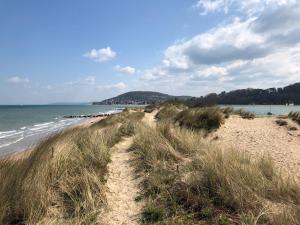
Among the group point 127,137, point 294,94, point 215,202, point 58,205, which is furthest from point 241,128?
point 294,94

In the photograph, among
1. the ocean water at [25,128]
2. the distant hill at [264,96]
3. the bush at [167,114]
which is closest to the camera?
the ocean water at [25,128]

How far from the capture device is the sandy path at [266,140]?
29.8ft

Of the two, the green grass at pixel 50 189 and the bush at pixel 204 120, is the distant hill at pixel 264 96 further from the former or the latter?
the green grass at pixel 50 189

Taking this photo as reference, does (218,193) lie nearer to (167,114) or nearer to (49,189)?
(49,189)

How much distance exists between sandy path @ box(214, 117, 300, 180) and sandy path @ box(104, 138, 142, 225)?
3.08m

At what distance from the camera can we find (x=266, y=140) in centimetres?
1266

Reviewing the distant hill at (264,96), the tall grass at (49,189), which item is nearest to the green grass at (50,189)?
the tall grass at (49,189)

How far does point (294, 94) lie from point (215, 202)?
8724 centimetres

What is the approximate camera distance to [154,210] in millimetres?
4492

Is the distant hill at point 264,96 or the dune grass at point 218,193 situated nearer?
the dune grass at point 218,193

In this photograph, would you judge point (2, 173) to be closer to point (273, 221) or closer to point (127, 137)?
point (273, 221)

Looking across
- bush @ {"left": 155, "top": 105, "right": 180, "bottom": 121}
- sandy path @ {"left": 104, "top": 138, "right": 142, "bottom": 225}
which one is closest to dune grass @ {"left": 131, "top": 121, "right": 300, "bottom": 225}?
sandy path @ {"left": 104, "top": 138, "right": 142, "bottom": 225}

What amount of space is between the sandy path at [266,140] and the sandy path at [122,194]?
308 cm

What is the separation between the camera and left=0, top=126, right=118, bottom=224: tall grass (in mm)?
4062
